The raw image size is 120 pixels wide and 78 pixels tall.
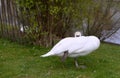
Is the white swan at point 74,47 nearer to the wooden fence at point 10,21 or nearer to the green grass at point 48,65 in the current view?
the green grass at point 48,65

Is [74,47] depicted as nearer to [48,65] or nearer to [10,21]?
Answer: [48,65]

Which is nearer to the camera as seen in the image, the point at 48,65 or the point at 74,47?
the point at 74,47

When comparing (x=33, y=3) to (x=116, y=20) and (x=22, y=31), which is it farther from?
(x=116, y=20)

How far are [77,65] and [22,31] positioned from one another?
2881 millimetres

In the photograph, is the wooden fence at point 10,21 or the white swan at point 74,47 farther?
the wooden fence at point 10,21

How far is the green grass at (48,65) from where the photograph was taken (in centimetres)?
719

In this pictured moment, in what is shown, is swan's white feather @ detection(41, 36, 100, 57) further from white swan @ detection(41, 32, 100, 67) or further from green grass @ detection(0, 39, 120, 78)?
green grass @ detection(0, 39, 120, 78)

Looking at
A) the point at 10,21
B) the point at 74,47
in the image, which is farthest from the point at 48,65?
the point at 10,21

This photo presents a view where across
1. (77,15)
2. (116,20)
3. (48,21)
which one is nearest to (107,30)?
(116,20)

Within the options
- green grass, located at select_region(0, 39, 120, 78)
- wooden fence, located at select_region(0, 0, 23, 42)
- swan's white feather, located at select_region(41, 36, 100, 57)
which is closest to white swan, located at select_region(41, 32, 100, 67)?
swan's white feather, located at select_region(41, 36, 100, 57)

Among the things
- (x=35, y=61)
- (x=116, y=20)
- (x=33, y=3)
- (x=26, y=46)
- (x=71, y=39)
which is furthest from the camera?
(x=116, y=20)

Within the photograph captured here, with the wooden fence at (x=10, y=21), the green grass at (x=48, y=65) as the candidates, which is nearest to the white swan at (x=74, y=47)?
the green grass at (x=48, y=65)

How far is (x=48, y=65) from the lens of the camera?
7906 mm

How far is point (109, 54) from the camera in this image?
9477 millimetres
